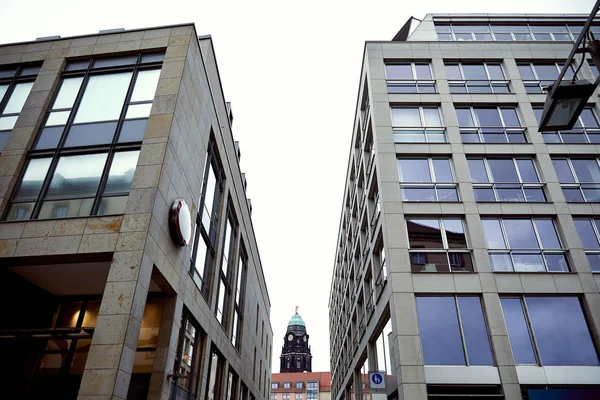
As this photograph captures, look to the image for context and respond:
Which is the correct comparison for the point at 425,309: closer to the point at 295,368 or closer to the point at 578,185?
the point at 578,185

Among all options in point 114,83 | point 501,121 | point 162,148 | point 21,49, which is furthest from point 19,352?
point 501,121

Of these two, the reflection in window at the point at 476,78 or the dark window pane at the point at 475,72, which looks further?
the dark window pane at the point at 475,72

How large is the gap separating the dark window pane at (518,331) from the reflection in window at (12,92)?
813 inches

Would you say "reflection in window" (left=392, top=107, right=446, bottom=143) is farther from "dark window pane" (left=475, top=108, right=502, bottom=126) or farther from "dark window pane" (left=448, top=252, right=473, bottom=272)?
"dark window pane" (left=448, top=252, right=473, bottom=272)

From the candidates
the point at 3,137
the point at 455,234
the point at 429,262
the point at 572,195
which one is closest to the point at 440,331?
the point at 429,262

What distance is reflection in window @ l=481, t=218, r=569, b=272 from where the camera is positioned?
18172 millimetres

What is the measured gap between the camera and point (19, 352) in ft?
48.7

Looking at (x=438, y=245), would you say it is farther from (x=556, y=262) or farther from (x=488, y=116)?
(x=488, y=116)

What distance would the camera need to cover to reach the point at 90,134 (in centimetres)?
1530

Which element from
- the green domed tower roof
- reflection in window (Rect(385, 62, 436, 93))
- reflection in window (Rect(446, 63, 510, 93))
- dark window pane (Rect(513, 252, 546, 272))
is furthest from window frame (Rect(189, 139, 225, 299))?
the green domed tower roof

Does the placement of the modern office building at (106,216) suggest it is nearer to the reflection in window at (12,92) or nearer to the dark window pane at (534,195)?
the reflection in window at (12,92)

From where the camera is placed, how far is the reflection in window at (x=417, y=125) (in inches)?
862

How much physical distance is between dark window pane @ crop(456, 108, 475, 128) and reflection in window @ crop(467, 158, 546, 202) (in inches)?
91.6

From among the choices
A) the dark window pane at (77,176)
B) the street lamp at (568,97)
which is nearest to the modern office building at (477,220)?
the street lamp at (568,97)
